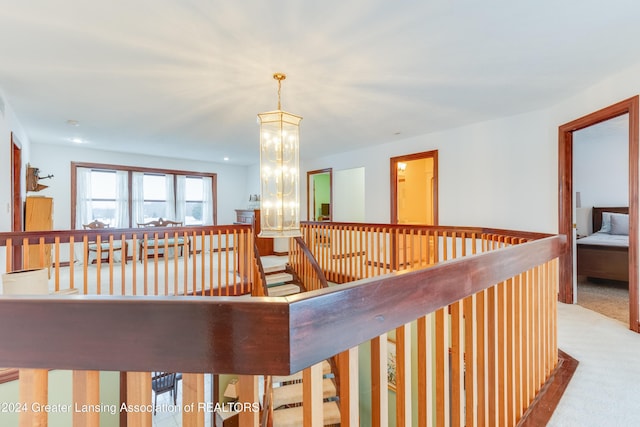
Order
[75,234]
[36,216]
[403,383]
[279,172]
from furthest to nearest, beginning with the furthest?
[36,216] < [75,234] < [279,172] < [403,383]

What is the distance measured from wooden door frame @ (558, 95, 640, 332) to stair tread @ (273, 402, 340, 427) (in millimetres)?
3014

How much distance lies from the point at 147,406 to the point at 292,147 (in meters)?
2.47

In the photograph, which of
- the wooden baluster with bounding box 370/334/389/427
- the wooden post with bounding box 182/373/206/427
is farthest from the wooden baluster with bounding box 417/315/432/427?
the wooden post with bounding box 182/373/206/427

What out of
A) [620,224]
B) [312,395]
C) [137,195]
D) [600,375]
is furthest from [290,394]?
[620,224]

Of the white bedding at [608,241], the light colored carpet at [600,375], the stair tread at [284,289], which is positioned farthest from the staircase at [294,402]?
the white bedding at [608,241]

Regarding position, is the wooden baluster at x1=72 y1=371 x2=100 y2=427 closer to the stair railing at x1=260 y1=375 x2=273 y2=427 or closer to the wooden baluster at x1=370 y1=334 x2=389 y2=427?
the wooden baluster at x1=370 y1=334 x2=389 y2=427

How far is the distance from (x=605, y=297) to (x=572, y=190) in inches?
58.2

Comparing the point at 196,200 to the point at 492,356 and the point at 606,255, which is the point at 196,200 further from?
the point at 606,255

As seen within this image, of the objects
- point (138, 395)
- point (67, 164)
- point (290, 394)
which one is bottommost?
point (290, 394)

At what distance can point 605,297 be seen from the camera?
12.3 feet

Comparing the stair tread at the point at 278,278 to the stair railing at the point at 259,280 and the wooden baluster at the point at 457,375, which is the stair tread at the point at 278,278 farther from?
the wooden baluster at the point at 457,375

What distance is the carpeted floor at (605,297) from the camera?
126 inches

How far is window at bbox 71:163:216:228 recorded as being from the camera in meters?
6.21

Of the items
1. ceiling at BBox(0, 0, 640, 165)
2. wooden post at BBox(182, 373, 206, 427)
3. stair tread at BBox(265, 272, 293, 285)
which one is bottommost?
stair tread at BBox(265, 272, 293, 285)
